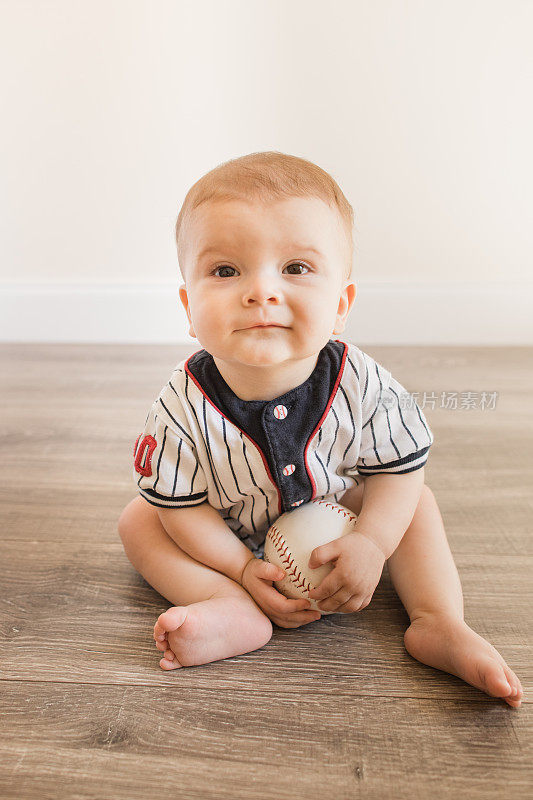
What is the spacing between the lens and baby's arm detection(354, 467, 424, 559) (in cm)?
86

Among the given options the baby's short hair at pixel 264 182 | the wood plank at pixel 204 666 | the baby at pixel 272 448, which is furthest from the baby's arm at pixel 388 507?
the baby's short hair at pixel 264 182

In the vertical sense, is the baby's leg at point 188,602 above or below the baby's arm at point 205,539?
below

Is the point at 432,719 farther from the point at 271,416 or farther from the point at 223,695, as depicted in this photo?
the point at 271,416

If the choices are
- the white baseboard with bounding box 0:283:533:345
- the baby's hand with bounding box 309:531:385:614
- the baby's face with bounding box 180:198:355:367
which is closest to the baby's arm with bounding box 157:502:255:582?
the baby's hand with bounding box 309:531:385:614

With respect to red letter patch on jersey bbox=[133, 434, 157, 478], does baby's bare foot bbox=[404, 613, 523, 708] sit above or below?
below

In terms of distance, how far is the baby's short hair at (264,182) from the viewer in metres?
0.76

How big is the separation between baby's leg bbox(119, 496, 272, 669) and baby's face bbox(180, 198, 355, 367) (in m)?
0.27

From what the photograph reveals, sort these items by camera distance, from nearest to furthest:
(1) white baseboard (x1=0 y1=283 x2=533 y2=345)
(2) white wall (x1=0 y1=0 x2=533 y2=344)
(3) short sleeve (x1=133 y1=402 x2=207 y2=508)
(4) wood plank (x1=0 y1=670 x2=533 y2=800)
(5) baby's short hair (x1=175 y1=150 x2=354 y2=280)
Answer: (4) wood plank (x1=0 y1=670 x2=533 y2=800)
(5) baby's short hair (x1=175 y1=150 x2=354 y2=280)
(3) short sleeve (x1=133 y1=402 x2=207 y2=508)
(2) white wall (x1=0 y1=0 x2=533 y2=344)
(1) white baseboard (x1=0 y1=283 x2=533 y2=345)

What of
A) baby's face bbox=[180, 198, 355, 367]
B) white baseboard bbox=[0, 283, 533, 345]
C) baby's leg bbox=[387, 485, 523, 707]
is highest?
baby's face bbox=[180, 198, 355, 367]

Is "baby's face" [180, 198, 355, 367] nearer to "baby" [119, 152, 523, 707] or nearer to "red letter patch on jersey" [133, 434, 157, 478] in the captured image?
"baby" [119, 152, 523, 707]

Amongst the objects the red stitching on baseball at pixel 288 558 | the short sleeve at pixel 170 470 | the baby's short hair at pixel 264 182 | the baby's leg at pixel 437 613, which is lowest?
the baby's leg at pixel 437 613

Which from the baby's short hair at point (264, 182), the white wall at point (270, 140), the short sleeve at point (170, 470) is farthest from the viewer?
the white wall at point (270, 140)

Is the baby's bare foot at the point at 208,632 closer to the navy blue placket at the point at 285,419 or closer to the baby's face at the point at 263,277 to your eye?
the navy blue placket at the point at 285,419

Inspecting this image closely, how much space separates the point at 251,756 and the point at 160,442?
1.16 ft
